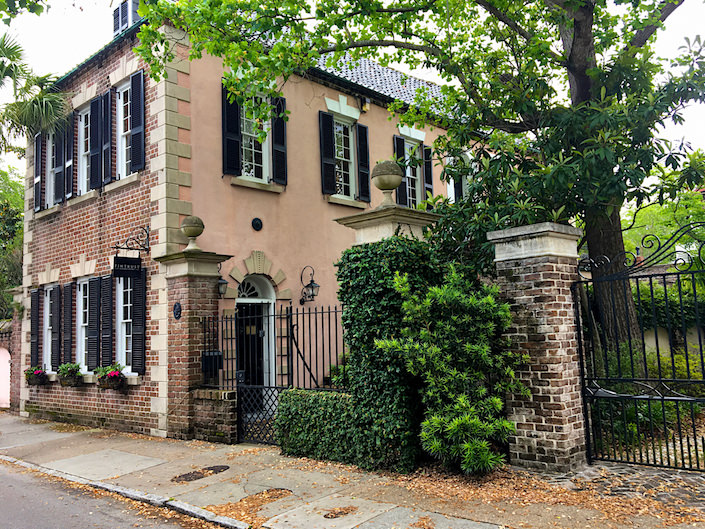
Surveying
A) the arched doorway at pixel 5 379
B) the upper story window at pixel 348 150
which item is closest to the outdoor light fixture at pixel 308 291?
the upper story window at pixel 348 150

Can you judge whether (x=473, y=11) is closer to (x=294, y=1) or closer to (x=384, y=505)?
(x=294, y=1)

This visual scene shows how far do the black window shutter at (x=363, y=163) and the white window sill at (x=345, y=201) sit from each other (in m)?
0.12

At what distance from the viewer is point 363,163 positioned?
1370 cm

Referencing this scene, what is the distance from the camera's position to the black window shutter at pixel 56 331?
41.0ft

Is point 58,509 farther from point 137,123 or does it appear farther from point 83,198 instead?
point 83,198

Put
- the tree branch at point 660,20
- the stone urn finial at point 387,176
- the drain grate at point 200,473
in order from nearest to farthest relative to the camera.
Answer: the drain grate at point 200,473 < the stone urn finial at point 387,176 < the tree branch at point 660,20

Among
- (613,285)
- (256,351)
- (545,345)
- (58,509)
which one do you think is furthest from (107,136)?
(613,285)

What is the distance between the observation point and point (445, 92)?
10.7 metres

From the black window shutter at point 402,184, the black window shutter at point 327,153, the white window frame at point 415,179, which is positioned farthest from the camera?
the white window frame at point 415,179

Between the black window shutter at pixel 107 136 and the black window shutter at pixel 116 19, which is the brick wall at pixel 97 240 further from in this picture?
the black window shutter at pixel 116 19

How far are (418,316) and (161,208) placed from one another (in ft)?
18.8

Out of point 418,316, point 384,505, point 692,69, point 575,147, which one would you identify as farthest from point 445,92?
point 384,505

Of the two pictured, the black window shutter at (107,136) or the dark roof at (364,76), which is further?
the dark roof at (364,76)

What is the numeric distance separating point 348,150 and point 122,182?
523cm
